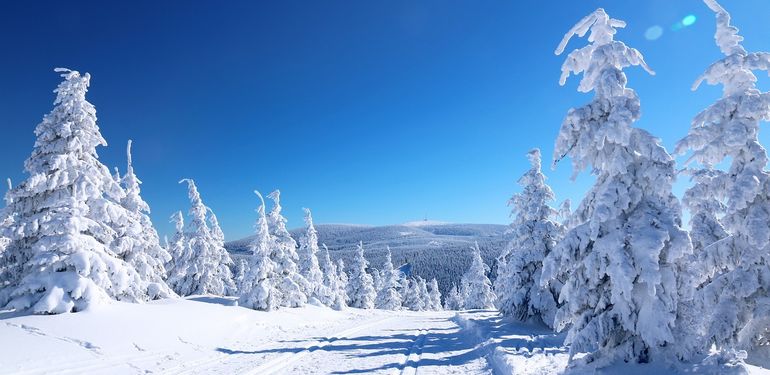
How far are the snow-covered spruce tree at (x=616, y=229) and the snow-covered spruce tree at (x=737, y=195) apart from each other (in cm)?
201

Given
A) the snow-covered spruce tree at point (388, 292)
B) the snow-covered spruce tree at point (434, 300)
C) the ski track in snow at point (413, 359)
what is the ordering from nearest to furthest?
1. the ski track in snow at point (413, 359)
2. the snow-covered spruce tree at point (388, 292)
3. the snow-covered spruce tree at point (434, 300)

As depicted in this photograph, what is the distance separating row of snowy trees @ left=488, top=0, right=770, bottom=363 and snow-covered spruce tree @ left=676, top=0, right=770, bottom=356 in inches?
1.1

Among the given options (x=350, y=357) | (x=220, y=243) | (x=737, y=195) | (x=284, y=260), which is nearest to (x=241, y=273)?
(x=220, y=243)

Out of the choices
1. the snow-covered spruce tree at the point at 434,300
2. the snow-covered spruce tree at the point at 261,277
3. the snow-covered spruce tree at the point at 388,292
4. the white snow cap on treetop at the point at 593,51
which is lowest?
the snow-covered spruce tree at the point at 434,300

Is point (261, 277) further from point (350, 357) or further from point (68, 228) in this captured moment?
point (350, 357)

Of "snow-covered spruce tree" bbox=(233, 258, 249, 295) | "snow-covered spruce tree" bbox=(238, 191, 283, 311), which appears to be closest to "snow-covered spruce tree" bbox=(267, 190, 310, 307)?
"snow-covered spruce tree" bbox=(238, 191, 283, 311)

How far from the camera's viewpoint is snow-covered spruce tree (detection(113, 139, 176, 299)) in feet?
81.3

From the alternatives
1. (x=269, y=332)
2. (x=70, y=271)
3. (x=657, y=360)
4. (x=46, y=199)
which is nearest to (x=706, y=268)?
(x=657, y=360)

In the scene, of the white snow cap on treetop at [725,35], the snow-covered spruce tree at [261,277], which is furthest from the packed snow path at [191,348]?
the white snow cap on treetop at [725,35]

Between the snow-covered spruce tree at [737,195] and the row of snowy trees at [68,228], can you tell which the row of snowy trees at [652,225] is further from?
the row of snowy trees at [68,228]

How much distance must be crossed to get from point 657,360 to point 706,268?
428cm

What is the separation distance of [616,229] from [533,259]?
16383 millimetres

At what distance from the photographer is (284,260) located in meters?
36.9

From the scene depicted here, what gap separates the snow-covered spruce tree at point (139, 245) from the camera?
2477cm
